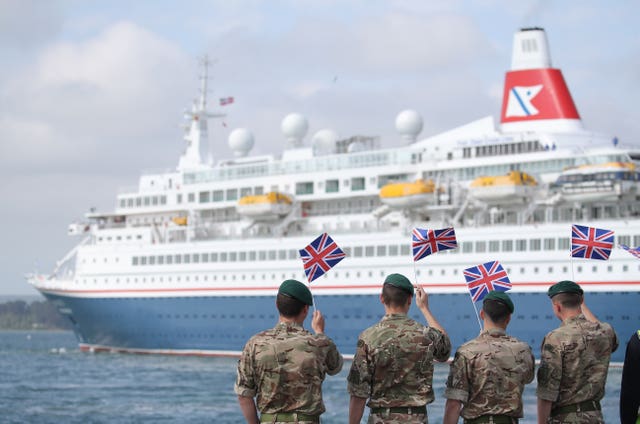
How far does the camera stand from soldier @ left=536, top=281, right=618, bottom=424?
25.9ft

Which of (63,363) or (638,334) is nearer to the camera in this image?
(638,334)

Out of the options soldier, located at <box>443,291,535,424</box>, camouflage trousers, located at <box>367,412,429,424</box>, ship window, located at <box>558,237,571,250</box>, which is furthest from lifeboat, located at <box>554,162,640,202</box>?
camouflage trousers, located at <box>367,412,429,424</box>

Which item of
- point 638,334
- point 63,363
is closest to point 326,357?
point 638,334

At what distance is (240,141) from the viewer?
51.6 metres

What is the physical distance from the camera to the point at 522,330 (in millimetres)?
36250

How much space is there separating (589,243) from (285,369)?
5673 millimetres

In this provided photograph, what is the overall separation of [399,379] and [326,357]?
0.51 m

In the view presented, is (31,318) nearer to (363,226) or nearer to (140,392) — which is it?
(363,226)

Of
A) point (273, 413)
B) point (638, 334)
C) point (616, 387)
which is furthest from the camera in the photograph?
point (616, 387)

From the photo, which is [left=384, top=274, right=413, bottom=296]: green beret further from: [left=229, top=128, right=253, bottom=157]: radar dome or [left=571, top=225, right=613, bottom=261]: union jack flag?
[left=229, top=128, right=253, bottom=157]: radar dome

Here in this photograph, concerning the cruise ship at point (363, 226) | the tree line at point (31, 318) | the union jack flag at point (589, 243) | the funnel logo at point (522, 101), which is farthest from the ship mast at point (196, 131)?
the tree line at point (31, 318)

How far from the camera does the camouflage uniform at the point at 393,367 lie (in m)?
7.41

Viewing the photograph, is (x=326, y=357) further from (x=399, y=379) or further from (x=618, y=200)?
(x=618, y=200)

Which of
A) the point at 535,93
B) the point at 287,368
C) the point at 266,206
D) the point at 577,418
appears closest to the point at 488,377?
the point at 577,418
